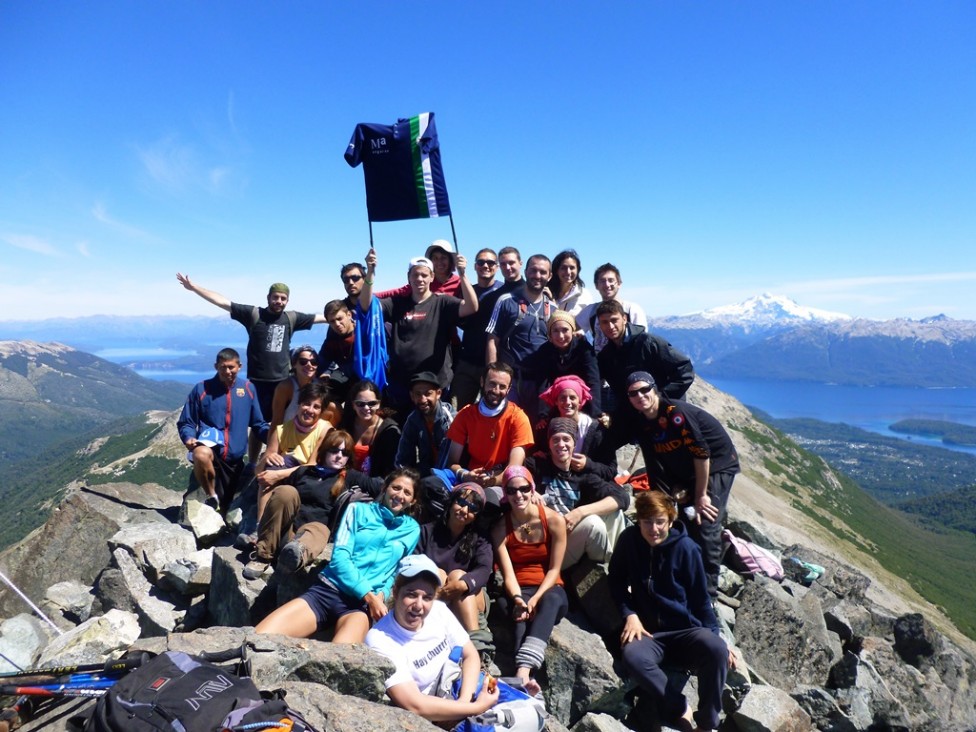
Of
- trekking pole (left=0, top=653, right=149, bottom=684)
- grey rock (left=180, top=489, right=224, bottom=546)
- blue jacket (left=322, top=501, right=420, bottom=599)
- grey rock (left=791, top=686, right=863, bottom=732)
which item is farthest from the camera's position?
grey rock (left=180, top=489, right=224, bottom=546)

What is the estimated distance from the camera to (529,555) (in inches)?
327

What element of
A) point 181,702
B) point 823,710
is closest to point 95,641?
point 181,702

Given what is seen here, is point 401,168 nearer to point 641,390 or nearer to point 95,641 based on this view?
point 641,390

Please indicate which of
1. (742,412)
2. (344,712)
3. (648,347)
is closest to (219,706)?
Answer: (344,712)

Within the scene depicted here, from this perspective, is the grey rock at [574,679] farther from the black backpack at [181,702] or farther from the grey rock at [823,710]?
the grey rock at [823,710]

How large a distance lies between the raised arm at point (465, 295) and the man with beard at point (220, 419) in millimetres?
4936

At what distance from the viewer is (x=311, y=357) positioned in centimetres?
1125

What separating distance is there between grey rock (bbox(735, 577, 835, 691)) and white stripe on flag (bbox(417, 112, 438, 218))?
37.2ft

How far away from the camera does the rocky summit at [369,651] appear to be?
19.9 feet

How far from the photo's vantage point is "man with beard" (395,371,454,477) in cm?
Result: 977

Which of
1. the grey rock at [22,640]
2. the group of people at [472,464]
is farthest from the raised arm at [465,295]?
the grey rock at [22,640]

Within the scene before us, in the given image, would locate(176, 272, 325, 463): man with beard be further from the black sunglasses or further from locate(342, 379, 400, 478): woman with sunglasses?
the black sunglasses

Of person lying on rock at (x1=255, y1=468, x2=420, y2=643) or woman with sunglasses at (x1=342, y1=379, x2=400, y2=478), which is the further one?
woman with sunglasses at (x1=342, y1=379, x2=400, y2=478)

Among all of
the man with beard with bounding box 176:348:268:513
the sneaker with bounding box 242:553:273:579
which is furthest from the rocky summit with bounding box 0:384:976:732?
the man with beard with bounding box 176:348:268:513
